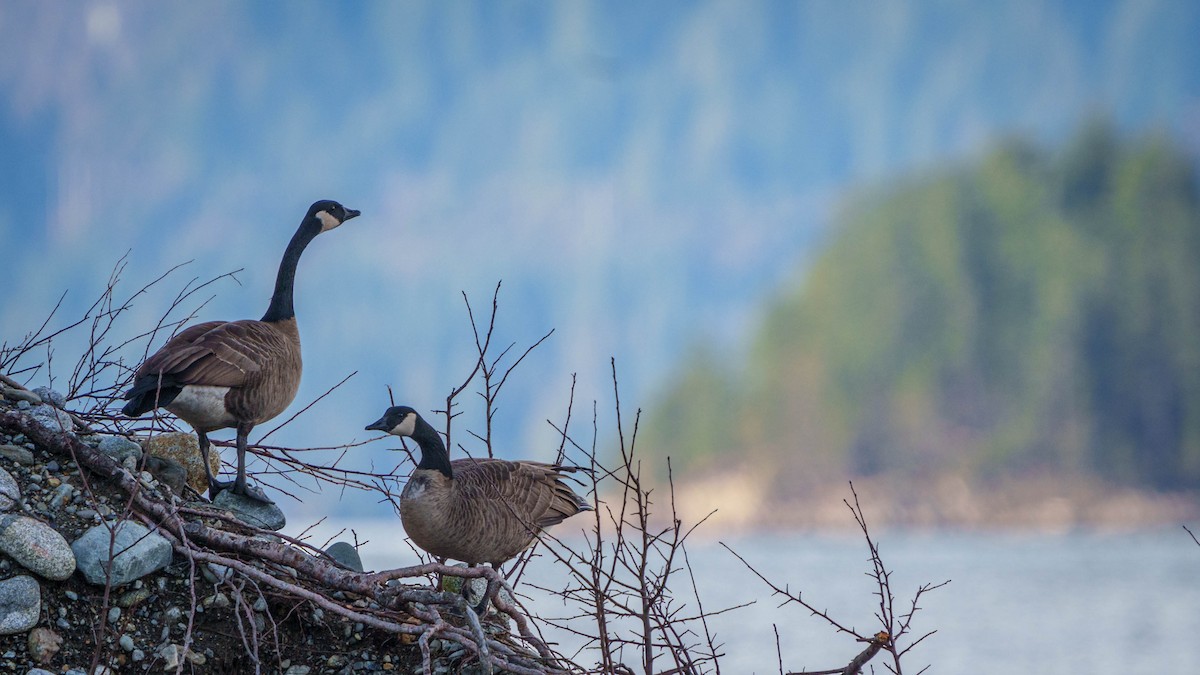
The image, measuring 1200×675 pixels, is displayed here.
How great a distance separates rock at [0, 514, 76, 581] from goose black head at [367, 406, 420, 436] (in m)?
1.63

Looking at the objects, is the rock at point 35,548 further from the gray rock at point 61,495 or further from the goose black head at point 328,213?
the goose black head at point 328,213

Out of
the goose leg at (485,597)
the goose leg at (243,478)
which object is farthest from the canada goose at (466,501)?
the goose leg at (243,478)

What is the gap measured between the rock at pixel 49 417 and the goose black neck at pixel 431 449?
5.96 ft

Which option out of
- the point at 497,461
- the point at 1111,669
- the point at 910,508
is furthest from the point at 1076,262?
the point at 497,461

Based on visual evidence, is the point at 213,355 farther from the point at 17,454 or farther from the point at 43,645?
the point at 43,645

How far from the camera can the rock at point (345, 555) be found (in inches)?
237

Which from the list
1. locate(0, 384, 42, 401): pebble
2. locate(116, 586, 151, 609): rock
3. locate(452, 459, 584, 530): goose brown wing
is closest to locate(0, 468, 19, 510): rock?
locate(116, 586, 151, 609): rock

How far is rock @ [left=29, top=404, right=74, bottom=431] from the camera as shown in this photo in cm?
607

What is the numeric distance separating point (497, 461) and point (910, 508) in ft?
319

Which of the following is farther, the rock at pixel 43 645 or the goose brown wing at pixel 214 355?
the goose brown wing at pixel 214 355

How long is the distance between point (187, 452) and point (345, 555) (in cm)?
144

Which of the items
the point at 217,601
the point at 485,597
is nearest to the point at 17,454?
the point at 217,601

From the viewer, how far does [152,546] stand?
5.37 meters

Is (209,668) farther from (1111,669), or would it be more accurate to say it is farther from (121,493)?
(1111,669)
